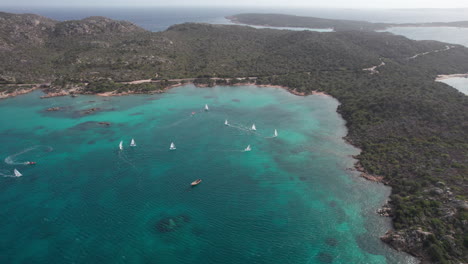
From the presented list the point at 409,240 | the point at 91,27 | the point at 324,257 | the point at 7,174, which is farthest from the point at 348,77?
the point at 91,27

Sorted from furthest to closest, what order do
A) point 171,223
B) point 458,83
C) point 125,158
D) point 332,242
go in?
point 458,83
point 125,158
point 171,223
point 332,242

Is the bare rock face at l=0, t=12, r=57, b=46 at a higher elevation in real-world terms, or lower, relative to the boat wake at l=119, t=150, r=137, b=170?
higher

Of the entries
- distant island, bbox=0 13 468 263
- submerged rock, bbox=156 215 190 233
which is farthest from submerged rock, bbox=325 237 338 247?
submerged rock, bbox=156 215 190 233

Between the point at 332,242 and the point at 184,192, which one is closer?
the point at 332,242

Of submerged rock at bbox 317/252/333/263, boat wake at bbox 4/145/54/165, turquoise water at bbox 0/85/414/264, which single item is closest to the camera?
submerged rock at bbox 317/252/333/263

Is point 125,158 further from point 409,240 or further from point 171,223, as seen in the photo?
point 409,240

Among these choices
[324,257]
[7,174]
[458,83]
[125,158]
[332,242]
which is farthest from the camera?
[458,83]

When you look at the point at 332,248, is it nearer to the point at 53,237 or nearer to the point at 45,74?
the point at 53,237

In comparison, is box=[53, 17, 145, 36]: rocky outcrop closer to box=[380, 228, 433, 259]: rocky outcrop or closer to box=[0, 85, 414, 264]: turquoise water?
box=[0, 85, 414, 264]: turquoise water
